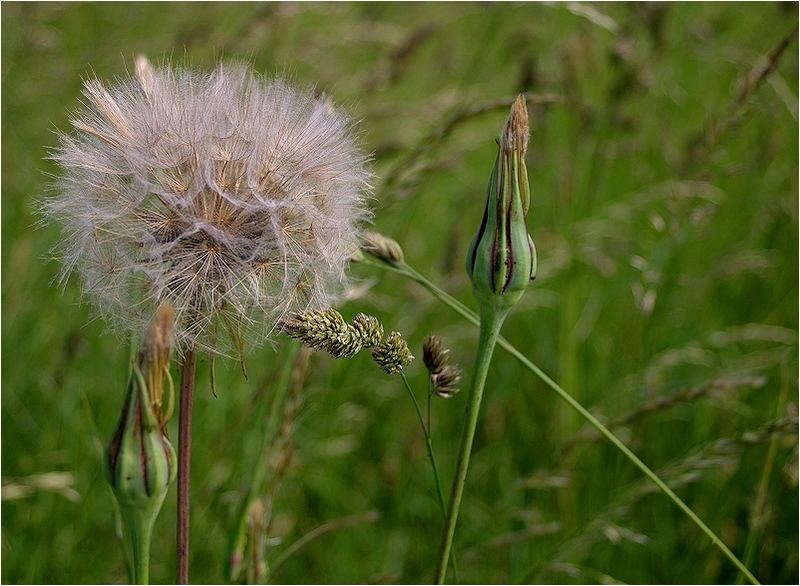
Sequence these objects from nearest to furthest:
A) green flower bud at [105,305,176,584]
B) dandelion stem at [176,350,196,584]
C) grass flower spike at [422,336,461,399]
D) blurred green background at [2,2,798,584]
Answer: green flower bud at [105,305,176,584] < dandelion stem at [176,350,196,584] < grass flower spike at [422,336,461,399] < blurred green background at [2,2,798,584]

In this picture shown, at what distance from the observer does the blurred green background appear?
2270 millimetres

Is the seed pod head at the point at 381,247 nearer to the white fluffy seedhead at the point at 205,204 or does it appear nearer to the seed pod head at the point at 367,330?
the white fluffy seedhead at the point at 205,204

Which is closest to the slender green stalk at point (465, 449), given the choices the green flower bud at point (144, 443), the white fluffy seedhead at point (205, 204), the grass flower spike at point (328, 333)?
the grass flower spike at point (328, 333)

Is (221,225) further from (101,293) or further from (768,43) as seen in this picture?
(768,43)

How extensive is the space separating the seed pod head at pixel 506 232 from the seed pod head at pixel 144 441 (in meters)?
0.44

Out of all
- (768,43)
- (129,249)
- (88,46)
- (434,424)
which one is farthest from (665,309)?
(88,46)

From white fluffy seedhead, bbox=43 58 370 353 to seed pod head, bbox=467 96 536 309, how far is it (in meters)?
0.24

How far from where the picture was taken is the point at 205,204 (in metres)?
1.27

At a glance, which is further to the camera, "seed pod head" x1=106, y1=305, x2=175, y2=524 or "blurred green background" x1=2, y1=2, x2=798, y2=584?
"blurred green background" x1=2, y1=2, x2=798, y2=584

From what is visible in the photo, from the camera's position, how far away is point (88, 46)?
14.1 ft

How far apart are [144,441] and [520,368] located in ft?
7.23

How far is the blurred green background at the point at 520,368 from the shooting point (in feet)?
7.45

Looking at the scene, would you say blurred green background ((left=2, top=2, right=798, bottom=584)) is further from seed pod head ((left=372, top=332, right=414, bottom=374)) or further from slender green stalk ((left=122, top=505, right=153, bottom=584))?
slender green stalk ((left=122, top=505, right=153, bottom=584))

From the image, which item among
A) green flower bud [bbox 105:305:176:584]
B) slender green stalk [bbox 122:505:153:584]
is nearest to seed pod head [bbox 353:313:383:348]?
green flower bud [bbox 105:305:176:584]
